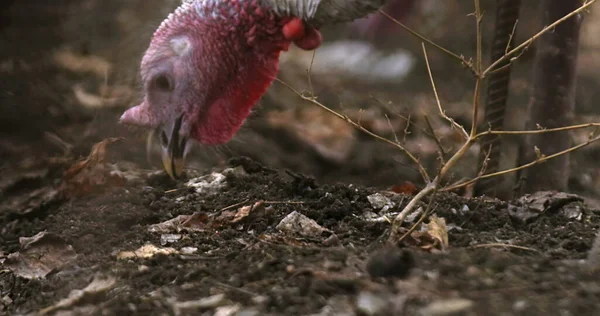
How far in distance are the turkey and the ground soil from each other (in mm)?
239

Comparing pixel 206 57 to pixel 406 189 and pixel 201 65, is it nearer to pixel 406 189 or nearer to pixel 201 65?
pixel 201 65

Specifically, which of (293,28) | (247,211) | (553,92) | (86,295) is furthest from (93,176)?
(553,92)

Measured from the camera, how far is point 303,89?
327cm

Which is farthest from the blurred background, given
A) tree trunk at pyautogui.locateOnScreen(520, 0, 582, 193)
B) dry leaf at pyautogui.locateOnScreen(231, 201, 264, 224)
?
dry leaf at pyautogui.locateOnScreen(231, 201, 264, 224)

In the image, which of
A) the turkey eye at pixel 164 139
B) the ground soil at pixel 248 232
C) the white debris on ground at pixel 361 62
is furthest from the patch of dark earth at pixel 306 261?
the white debris on ground at pixel 361 62

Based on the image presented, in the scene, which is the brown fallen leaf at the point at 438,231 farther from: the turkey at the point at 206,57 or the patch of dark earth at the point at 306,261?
the turkey at the point at 206,57

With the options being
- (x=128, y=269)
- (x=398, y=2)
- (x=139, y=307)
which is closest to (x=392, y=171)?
(x=398, y=2)

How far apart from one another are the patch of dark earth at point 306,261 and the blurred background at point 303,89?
0.81 feet

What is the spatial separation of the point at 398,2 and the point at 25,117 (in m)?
1.86

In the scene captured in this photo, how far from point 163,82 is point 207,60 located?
140 millimetres

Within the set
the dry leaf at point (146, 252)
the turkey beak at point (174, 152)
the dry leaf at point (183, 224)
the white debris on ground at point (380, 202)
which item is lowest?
the dry leaf at point (183, 224)

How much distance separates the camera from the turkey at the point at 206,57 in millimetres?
2186

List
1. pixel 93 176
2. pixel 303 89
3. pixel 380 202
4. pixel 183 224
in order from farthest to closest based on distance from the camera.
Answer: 1. pixel 303 89
2. pixel 93 176
3. pixel 380 202
4. pixel 183 224

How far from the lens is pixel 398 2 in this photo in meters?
2.56
